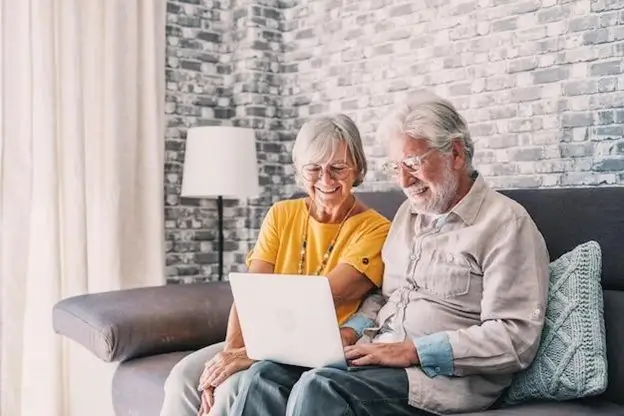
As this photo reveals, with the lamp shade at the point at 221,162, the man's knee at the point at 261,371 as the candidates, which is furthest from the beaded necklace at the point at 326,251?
the lamp shade at the point at 221,162

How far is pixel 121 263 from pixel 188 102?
0.77 metres

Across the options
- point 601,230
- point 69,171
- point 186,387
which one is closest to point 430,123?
point 601,230

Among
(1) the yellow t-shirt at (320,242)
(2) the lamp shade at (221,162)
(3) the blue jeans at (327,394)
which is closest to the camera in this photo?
(3) the blue jeans at (327,394)

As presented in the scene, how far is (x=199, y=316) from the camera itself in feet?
8.87

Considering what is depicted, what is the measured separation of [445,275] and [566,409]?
0.41 meters

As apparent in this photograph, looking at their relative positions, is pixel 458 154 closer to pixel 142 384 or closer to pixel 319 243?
pixel 319 243

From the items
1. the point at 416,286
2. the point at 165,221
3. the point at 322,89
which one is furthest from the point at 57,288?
the point at 416,286

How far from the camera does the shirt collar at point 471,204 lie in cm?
207

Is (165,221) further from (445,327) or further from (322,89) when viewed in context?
(445,327)

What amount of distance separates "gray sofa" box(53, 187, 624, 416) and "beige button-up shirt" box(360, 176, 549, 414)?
112 mm

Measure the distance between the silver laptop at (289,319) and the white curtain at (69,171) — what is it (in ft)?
3.50

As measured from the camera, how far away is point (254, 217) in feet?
12.5

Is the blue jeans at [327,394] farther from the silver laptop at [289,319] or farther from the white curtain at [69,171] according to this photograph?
the white curtain at [69,171]

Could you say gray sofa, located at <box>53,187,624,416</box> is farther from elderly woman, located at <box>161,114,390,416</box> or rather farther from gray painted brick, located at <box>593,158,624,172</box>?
gray painted brick, located at <box>593,158,624,172</box>
